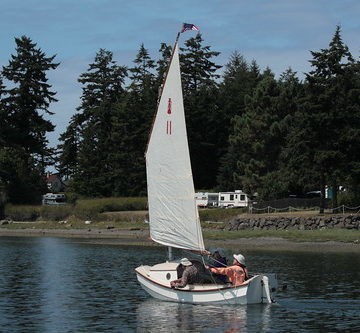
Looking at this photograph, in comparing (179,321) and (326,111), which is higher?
(326,111)

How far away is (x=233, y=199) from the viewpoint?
92.4 metres

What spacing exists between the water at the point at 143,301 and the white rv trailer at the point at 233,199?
34552 millimetres

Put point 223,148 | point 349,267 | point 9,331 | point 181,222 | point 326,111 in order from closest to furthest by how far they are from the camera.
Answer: point 9,331 < point 181,222 < point 349,267 < point 326,111 < point 223,148

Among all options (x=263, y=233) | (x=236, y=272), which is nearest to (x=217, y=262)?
(x=236, y=272)

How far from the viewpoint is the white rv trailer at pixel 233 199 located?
9138 centimetres

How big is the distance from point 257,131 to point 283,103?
433cm

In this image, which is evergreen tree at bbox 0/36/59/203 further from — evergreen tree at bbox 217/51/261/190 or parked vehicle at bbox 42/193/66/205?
evergreen tree at bbox 217/51/261/190

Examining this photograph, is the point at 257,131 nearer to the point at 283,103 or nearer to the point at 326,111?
the point at 283,103

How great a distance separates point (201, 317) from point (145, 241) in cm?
4271

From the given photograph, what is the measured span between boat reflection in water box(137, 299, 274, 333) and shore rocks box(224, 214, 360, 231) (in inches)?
1428

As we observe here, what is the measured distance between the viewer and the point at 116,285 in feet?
135

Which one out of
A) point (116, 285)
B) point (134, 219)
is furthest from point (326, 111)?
point (116, 285)

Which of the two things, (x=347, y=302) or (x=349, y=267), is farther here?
(x=349, y=267)

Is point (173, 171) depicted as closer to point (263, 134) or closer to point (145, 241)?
point (145, 241)
